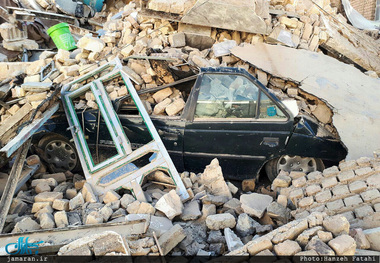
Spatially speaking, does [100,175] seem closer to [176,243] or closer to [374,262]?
[176,243]

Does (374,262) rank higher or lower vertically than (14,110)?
higher

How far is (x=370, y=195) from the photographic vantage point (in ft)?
11.9

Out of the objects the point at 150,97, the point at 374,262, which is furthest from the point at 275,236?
the point at 150,97

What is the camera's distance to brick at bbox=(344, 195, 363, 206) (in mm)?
3666

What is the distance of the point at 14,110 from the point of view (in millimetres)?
5668

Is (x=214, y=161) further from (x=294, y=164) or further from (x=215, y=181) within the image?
(x=294, y=164)

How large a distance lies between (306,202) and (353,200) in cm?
47

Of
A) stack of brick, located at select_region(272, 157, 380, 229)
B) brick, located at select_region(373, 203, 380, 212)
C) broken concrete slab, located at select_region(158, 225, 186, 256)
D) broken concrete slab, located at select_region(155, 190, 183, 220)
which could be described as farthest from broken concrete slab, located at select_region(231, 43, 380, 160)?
broken concrete slab, located at select_region(158, 225, 186, 256)

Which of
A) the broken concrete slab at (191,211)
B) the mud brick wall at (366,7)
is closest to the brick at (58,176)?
the broken concrete slab at (191,211)

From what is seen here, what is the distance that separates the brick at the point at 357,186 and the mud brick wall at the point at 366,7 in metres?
10.4

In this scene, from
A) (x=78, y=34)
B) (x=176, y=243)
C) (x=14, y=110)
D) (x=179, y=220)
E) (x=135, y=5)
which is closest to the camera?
(x=176, y=243)

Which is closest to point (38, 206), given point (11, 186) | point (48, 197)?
point (48, 197)

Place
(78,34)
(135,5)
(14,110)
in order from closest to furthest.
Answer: (14,110) → (135,5) → (78,34)

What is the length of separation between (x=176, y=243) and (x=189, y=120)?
1899 mm
